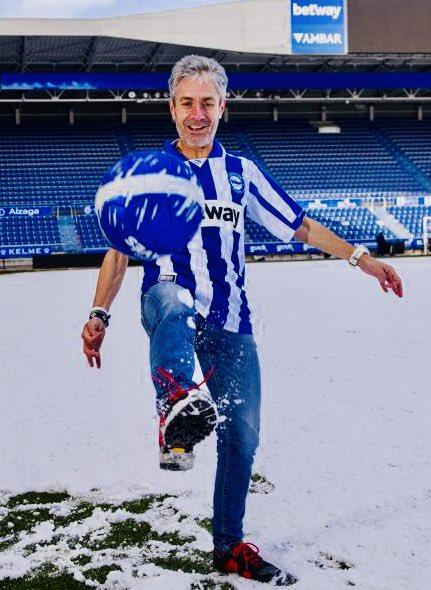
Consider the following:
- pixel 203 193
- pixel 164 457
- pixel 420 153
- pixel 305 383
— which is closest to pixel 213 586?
pixel 164 457

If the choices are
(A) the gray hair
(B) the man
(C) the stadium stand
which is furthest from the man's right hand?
(C) the stadium stand

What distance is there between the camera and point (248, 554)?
2363mm

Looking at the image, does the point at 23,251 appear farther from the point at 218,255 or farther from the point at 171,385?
the point at 171,385

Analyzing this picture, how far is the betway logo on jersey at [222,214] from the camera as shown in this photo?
A: 2211 millimetres

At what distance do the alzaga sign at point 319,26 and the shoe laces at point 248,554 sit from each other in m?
26.4

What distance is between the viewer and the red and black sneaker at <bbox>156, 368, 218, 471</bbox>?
5.87 feet

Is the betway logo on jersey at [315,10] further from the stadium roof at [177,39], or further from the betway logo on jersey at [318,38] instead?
the betway logo on jersey at [318,38]

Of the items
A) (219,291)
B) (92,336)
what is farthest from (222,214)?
(92,336)

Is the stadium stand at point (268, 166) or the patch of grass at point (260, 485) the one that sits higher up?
the stadium stand at point (268, 166)

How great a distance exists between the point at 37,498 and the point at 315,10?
26.4 m

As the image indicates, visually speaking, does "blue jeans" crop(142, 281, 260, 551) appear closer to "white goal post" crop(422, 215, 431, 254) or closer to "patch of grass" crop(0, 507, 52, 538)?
"patch of grass" crop(0, 507, 52, 538)

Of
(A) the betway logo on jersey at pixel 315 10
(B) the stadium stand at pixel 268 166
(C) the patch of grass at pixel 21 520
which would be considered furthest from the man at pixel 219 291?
(A) the betway logo on jersey at pixel 315 10

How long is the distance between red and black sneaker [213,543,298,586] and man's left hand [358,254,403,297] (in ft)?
3.29

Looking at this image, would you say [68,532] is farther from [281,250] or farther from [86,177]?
[86,177]
